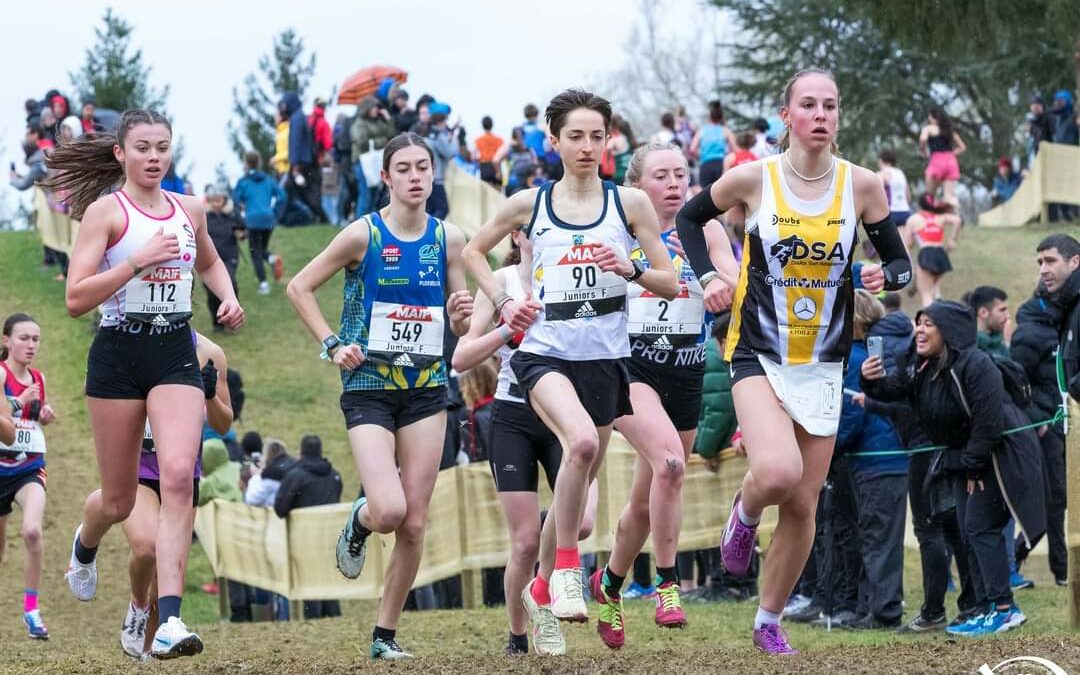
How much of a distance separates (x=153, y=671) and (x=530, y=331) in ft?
7.67

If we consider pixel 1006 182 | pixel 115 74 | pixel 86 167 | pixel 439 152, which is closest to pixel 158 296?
pixel 86 167

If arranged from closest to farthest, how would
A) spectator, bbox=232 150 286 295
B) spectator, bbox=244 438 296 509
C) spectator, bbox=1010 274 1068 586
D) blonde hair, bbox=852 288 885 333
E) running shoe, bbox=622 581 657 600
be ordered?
blonde hair, bbox=852 288 885 333
spectator, bbox=1010 274 1068 586
running shoe, bbox=622 581 657 600
spectator, bbox=244 438 296 509
spectator, bbox=232 150 286 295

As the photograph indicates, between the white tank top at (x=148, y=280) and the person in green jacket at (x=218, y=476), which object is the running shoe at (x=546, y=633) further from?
the person in green jacket at (x=218, y=476)

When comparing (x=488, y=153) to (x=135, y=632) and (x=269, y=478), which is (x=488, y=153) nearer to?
(x=269, y=478)

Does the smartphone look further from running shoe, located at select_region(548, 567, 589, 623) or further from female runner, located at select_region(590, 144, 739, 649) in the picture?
running shoe, located at select_region(548, 567, 589, 623)

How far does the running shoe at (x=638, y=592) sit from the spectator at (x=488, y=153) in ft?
47.2

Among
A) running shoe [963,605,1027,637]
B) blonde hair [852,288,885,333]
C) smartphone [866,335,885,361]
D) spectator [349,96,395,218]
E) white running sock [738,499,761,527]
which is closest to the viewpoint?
white running sock [738,499,761,527]

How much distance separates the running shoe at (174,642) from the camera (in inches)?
277

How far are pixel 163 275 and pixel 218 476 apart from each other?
819 centimetres

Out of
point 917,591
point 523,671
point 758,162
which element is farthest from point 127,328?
point 917,591

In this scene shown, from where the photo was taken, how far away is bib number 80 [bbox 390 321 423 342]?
26.4 feet

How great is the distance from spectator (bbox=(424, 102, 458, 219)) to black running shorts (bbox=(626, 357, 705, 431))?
1195 centimetres


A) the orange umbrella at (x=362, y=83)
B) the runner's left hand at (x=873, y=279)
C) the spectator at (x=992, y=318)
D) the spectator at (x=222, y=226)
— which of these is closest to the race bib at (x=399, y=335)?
the runner's left hand at (x=873, y=279)

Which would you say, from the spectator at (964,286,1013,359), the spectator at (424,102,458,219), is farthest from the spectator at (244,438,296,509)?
the spectator at (964,286,1013,359)
